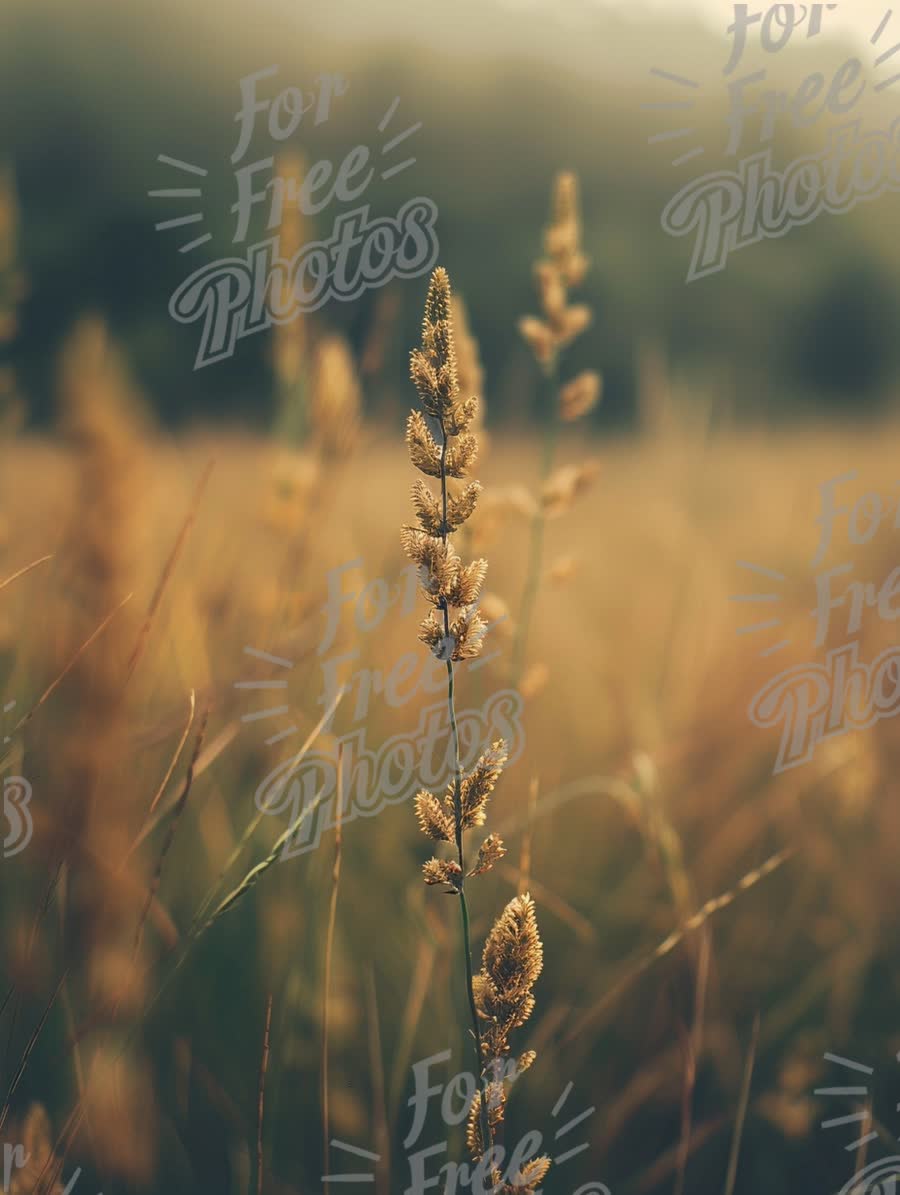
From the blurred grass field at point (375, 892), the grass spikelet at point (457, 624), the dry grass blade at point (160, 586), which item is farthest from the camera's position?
the blurred grass field at point (375, 892)

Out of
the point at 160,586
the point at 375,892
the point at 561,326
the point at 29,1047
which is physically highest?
the point at 561,326

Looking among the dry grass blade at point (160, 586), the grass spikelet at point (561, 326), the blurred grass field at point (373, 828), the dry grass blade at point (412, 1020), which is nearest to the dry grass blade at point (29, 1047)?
the blurred grass field at point (373, 828)

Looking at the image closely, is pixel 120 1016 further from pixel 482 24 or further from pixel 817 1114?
pixel 482 24

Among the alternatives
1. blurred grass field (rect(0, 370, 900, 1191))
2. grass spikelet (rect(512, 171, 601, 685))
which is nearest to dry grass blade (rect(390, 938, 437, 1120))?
blurred grass field (rect(0, 370, 900, 1191))

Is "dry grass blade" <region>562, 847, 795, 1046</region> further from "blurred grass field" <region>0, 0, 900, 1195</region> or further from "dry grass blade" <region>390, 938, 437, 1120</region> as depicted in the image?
"dry grass blade" <region>390, 938, 437, 1120</region>

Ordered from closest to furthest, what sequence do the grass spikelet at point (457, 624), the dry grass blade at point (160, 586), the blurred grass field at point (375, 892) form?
1. the grass spikelet at point (457, 624)
2. the dry grass blade at point (160, 586)
3. the blurred grass field at point (375, 892)

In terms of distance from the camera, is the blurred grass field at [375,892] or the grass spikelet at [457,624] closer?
the grass spikelet at [457,624]

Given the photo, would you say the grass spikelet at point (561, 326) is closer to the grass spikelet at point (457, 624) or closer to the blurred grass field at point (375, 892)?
the blurred grass field at point (375, 892)

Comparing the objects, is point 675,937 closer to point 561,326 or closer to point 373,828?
point 561,326

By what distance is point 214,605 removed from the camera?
113cm

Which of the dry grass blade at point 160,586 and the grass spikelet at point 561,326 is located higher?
the grass spikelet at point 561,326

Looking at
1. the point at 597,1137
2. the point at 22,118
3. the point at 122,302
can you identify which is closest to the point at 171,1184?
the point at 597,1137

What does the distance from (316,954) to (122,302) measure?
16382 millimetres

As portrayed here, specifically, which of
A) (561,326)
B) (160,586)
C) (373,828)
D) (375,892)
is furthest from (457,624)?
(373,828)
